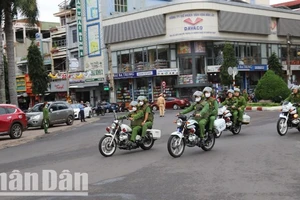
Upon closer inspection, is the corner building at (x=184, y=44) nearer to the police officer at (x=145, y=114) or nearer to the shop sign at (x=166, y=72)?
the shop sign at (x=166, y=72)

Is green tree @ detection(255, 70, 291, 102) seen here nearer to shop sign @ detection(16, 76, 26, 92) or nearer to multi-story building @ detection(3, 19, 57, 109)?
multi-story building @ detection(3, 19, 57, 109)

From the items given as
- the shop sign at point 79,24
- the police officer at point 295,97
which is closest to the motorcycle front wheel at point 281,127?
the police officer at point 295,97

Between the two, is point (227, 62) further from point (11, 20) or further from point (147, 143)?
point (147, 143)

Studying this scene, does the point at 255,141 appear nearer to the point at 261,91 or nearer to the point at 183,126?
the point at 183,126

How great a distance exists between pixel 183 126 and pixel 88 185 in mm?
3638

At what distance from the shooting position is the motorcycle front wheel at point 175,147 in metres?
10.4

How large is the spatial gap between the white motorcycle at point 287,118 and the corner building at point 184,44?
108 ft

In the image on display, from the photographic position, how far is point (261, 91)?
31188mm

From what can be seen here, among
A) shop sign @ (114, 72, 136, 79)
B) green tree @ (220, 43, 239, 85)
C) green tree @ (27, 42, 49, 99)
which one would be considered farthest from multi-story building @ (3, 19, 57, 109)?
green tree @ (220, 43, 239, 85)

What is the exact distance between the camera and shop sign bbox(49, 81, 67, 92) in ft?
193

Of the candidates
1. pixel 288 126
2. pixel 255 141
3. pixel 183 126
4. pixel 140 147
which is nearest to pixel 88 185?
pixel 183 126

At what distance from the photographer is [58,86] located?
59562 millimetres

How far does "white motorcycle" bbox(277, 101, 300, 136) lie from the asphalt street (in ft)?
1.06

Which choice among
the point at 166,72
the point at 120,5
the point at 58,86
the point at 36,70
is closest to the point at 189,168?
the point at 166,72
